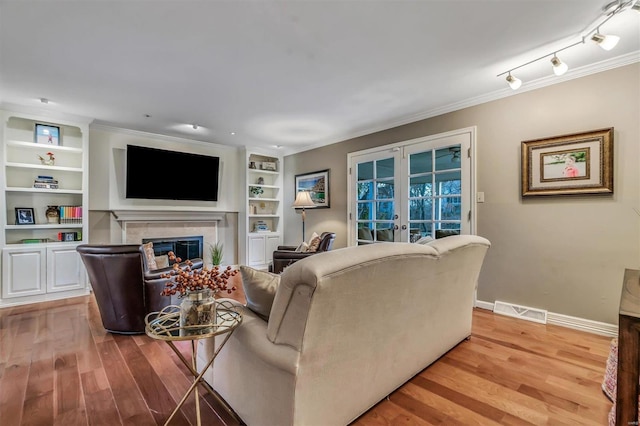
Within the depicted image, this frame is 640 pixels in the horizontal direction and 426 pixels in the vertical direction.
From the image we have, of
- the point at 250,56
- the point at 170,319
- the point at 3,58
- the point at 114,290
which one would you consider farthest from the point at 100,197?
the point at 170,319

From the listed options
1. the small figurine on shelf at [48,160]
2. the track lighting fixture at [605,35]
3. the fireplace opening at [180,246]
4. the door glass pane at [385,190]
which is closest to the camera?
the track lighting fixture at [605,35]

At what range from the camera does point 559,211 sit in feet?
9.37

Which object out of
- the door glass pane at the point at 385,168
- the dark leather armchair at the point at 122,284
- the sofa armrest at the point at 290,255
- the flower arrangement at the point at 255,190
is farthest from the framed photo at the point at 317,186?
the dark leather armchair at the point at 122,284

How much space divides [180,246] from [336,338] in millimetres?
4623

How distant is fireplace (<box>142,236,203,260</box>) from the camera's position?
487 centimetres

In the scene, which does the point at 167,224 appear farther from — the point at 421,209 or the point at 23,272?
the point at 421,209

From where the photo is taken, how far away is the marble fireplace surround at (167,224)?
4.55 meters

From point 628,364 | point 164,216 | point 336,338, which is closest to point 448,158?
point 628,364

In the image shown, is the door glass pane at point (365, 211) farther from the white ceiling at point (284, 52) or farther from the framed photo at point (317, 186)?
the white ceiling at point (284, 52)

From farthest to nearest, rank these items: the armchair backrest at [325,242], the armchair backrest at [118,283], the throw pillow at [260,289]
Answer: the armchair backrest at [325,242] < the armchair backrest at [118,283] < the throw pillow at [260,289]

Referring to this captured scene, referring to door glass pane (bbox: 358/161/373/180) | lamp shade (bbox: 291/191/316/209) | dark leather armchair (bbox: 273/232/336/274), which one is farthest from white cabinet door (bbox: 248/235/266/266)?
door glass pane (bbox: 358/161/373/180)

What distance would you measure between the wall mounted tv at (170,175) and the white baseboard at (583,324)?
5.22 m

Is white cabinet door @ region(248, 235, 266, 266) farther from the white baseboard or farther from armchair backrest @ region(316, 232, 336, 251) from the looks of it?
the white baseboard

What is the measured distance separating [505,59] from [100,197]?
543 cm
